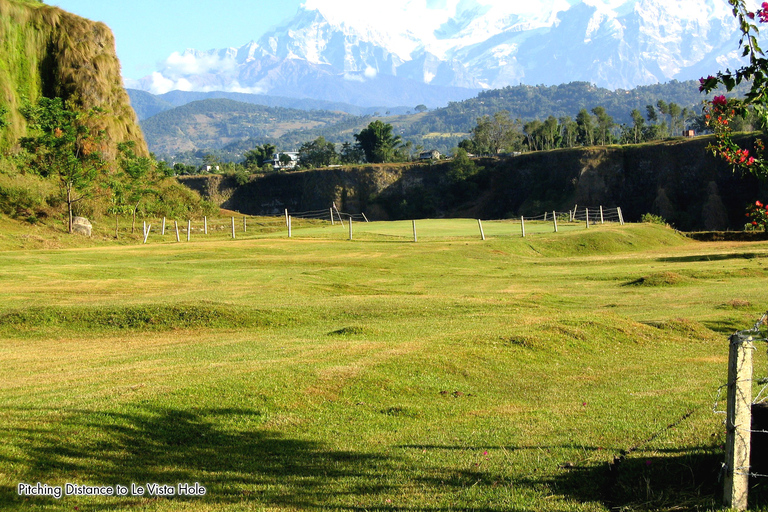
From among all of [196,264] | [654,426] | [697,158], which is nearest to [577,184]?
[697,158]

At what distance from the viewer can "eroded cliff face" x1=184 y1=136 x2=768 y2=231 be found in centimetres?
9431

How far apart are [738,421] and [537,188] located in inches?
4355

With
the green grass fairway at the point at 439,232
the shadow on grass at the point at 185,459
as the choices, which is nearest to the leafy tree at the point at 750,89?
the shadow on grass at the point at 185,459

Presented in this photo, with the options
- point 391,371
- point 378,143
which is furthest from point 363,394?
point 378,143

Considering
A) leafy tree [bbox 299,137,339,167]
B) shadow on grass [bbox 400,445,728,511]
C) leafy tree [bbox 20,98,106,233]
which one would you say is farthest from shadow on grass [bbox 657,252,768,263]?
leafy tree [bbox 299,137,339,167]

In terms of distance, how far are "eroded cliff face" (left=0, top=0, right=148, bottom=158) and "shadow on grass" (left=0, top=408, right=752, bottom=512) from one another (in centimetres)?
5471

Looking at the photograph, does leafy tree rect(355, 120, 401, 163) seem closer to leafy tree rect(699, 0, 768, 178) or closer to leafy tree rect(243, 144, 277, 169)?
leafy tree rect(243, 144, 277, 169)

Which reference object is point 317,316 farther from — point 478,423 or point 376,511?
point 376,511

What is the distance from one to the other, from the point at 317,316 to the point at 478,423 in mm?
10694

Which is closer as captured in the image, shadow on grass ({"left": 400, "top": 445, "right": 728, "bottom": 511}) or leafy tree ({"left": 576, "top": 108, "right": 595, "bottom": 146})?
shadow on grass ({"left": 400, "top": 445, "right": 728, "bottom": 511})

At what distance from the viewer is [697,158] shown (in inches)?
3861

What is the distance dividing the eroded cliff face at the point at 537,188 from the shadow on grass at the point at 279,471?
294ft

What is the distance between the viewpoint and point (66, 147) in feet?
163

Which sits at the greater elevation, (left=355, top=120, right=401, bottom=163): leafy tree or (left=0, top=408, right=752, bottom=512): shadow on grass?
(left=355, top=120, right=401, bottom=163): leafy tree
